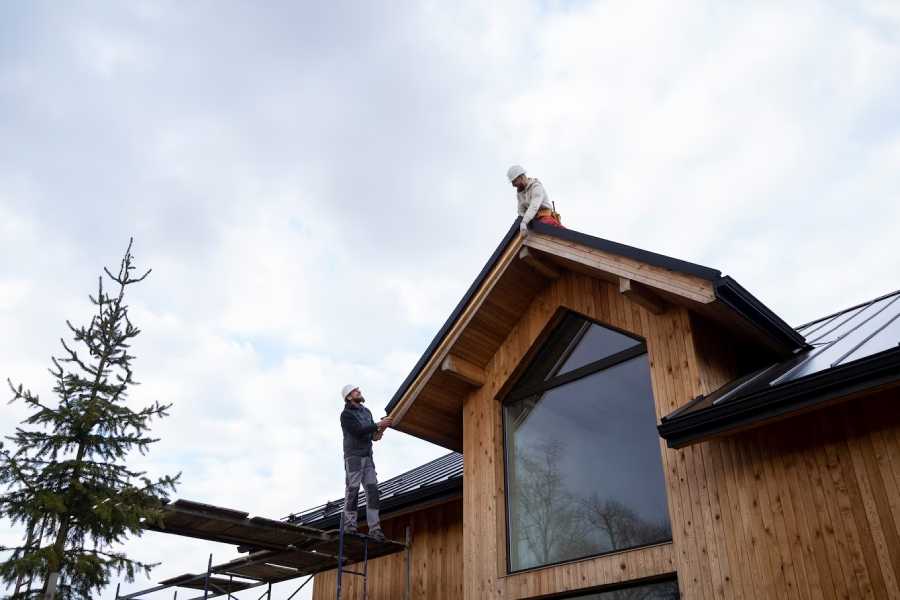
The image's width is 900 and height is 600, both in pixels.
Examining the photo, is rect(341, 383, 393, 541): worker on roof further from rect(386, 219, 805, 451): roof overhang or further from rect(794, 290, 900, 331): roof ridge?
rect(794, 290, 900, 331): roof ridge

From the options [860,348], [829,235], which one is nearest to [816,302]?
[829,235]

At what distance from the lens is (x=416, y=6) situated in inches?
503

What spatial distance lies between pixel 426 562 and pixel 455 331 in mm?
3191

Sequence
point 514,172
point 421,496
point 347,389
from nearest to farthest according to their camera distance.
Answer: point 514,172 < point 421,496 < point 347,389

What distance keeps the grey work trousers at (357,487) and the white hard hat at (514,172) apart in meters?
4.05

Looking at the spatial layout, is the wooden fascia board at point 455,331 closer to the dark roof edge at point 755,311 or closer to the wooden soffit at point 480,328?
the wooden soffit at point 480,328

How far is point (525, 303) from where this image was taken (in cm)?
909

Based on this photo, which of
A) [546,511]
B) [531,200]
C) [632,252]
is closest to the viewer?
[632,252]

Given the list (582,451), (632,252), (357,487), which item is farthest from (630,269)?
(357,487)

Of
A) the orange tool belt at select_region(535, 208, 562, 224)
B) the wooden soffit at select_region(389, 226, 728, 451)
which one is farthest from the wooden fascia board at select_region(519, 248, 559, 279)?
the orange tool belt at select_region(535, 208, 562, 224)

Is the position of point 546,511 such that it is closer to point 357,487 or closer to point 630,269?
→ point 630,269

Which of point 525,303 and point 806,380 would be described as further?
point 525,303

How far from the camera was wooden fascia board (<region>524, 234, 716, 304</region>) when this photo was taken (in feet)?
22.1

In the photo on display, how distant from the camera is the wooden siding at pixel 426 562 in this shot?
30.9 feet
